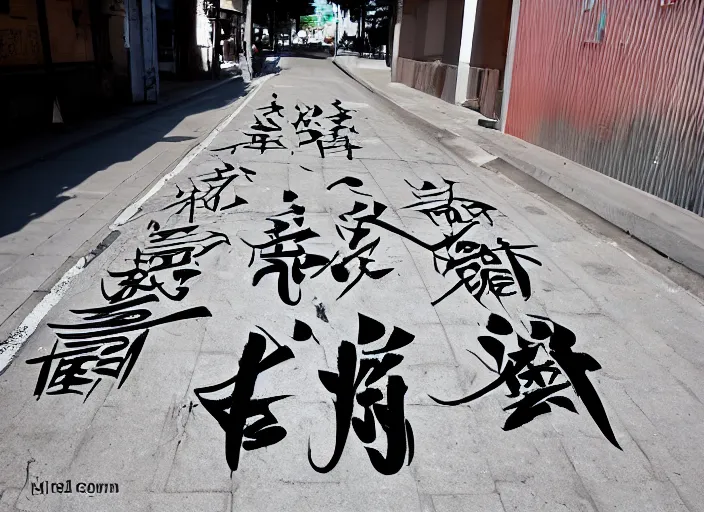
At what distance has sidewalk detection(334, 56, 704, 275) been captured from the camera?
554 centimetres

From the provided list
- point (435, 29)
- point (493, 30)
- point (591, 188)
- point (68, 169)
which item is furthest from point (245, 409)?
point (435, 29)

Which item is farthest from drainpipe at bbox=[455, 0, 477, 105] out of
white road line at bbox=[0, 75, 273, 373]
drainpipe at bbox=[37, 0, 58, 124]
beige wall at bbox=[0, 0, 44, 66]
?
white road line at bbox=[0, 75, 273, 373]

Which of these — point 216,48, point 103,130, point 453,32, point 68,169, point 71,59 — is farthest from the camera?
point 216,48

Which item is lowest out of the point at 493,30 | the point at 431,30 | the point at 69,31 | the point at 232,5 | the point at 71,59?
the point at 71,59

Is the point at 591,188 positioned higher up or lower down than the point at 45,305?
higher up

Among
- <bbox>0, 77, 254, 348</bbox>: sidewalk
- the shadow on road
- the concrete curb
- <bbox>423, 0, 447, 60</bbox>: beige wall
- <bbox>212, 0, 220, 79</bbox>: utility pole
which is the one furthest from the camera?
<bbox>212, 0, 220, 79</bbox>: utility pole

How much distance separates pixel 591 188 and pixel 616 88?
5.27 feet

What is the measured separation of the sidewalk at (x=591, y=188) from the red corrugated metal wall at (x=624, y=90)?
235 mm

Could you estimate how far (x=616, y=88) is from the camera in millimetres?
7910

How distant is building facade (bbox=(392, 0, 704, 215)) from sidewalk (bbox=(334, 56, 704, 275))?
23 cm

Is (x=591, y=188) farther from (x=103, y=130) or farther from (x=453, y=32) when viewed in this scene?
(x=453, y=32)

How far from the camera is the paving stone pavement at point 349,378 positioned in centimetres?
243

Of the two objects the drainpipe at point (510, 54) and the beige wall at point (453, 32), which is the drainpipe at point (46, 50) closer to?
the drainpipe at point (510, 54)

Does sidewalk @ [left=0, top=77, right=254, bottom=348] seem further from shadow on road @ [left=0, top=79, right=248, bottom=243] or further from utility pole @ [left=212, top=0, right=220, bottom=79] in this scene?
utility pole @ [left=212, top=0, right=220, bottom=79]
